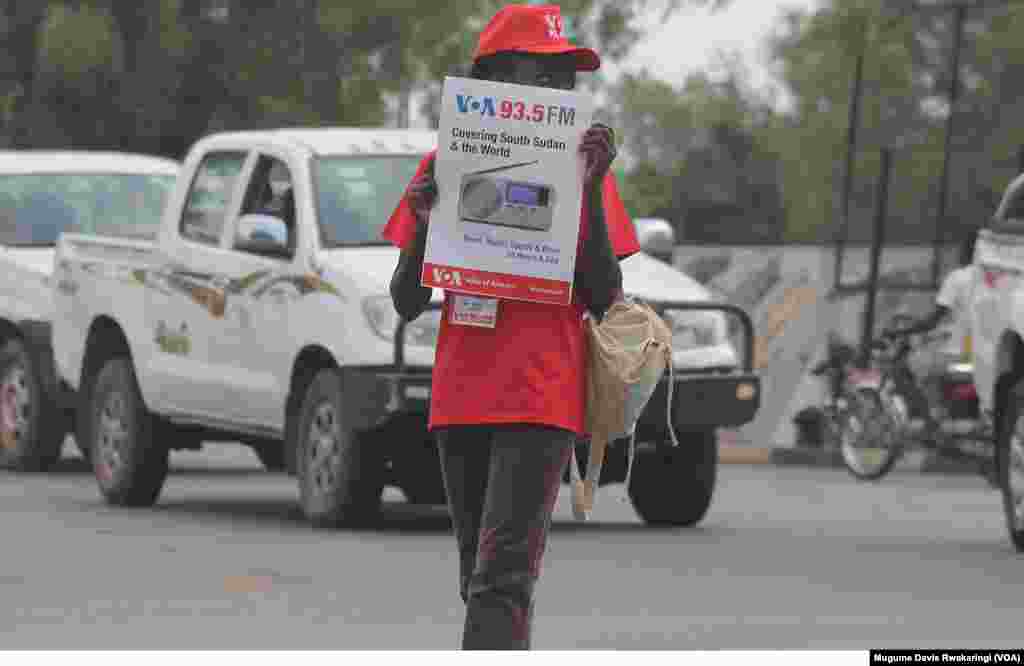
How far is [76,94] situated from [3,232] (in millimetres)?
11712

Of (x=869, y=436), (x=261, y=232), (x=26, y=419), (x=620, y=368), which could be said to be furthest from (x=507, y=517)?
(x=869, y=436)

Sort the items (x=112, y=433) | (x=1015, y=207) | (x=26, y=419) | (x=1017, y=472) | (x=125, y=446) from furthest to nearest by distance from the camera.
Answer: (x=26, y=419), (x=112, y=433), (x=125, y=446), (x=1015, y=207), (x=1017, y=472)

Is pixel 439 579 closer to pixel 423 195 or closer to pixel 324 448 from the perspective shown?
pixel 324 448

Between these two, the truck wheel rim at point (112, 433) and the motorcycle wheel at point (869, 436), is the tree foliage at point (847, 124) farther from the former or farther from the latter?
the truck wheel rim at point (112, 433)

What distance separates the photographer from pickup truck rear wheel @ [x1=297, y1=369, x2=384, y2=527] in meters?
13.3

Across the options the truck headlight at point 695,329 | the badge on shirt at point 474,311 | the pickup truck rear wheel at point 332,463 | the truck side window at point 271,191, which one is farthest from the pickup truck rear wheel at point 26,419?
the badge on shirt at point 474,311

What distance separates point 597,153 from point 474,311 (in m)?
0.48

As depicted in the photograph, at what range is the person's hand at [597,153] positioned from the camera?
6.84 meters

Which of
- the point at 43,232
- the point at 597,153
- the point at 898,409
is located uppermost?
the point at 597,153

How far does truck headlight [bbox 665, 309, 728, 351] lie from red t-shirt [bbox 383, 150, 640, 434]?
7.10 metres

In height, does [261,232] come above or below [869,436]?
above

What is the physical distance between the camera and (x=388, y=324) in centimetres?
1336

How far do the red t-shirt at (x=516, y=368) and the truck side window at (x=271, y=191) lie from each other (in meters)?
7.51

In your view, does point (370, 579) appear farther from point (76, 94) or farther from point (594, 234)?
point (76, 94)
